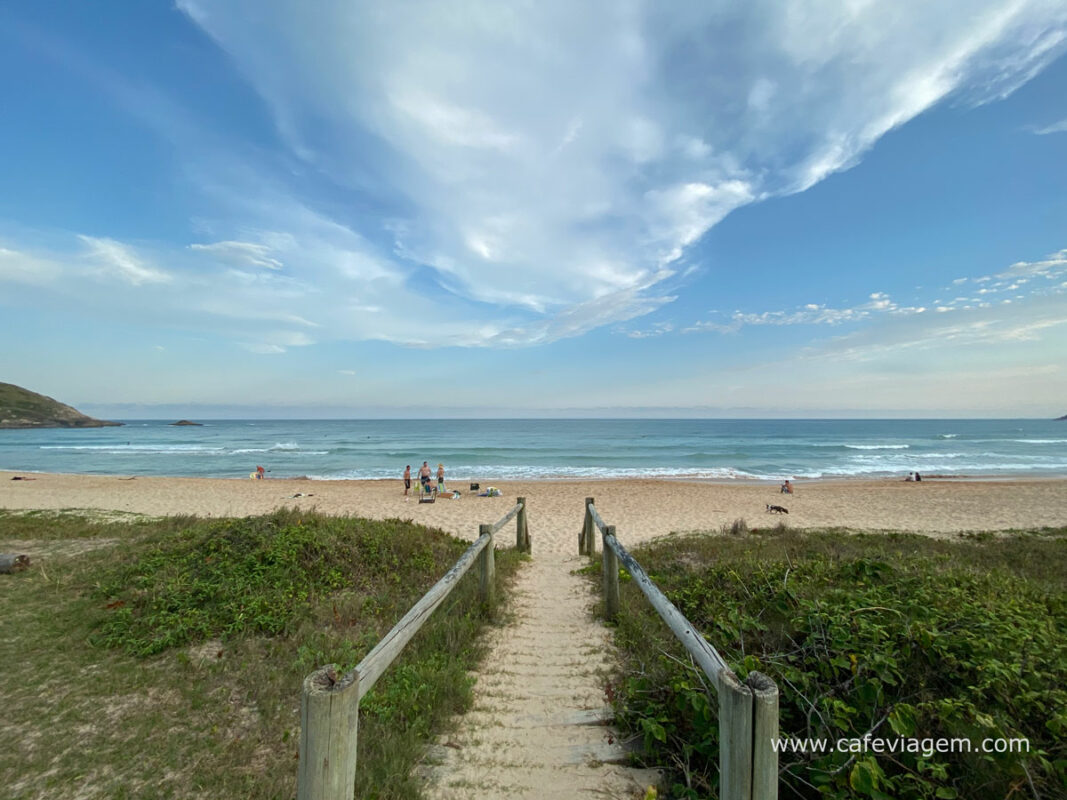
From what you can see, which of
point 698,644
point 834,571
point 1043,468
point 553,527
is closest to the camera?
point 698,644

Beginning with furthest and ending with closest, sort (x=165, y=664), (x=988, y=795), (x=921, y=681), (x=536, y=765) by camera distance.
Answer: (x=165, y=664) < (x=536, y=765) < (x=921, y=681) < (x=988, y=795)

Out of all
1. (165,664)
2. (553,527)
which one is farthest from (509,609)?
(553,527)

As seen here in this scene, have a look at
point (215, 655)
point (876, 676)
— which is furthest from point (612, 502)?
point (876, 676)

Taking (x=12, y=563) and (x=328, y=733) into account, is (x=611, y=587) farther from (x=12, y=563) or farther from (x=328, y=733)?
(x=12, y=563)

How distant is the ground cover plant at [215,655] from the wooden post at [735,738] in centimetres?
171

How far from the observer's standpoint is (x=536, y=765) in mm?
2951

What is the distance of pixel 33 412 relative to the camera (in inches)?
3821

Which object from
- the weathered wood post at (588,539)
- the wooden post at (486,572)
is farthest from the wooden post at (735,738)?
the weathered wood post at (588,539)

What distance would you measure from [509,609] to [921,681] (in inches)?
160

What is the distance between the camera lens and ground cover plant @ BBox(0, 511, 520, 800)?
2.87 metres

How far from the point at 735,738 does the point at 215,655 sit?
4.46m

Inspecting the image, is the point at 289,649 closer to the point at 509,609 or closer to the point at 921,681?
the point at 509,609

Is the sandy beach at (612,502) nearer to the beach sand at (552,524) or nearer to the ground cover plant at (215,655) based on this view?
the beach sand at (552,524)

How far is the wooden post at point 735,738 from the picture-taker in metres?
1.84
